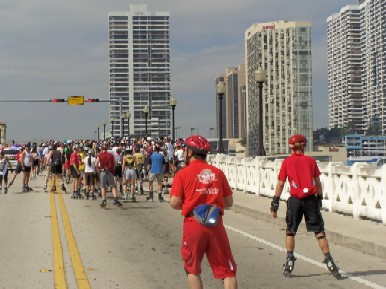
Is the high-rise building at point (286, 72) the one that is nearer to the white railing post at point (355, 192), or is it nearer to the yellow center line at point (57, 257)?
the white railing post at point (355, 192)

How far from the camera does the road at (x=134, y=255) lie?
8414 millimetres

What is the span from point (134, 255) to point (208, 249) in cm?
542

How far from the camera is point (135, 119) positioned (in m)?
181

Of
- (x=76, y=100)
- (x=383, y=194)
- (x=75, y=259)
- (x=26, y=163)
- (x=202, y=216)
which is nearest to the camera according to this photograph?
(x=202, y=216)

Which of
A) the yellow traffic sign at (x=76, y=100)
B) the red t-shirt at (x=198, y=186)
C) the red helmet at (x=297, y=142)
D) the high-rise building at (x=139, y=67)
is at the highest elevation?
the high-rise building at (x=139, y=67)

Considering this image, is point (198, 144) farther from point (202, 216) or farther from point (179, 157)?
point (179, 157)

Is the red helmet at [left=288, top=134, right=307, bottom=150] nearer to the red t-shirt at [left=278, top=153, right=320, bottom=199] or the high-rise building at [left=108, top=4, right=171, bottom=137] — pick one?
the red t-shirt at [left=278, top=153, right=320, bottom=199]

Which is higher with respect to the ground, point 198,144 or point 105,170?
point 198,144

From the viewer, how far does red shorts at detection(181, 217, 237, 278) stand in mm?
5398

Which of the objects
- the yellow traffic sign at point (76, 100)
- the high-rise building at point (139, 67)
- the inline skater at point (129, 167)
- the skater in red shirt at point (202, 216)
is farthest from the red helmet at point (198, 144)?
the high-rise building at point (139, 67)

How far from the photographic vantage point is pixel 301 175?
8.66 m

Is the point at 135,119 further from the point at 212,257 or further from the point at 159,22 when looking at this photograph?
the point at 212,257

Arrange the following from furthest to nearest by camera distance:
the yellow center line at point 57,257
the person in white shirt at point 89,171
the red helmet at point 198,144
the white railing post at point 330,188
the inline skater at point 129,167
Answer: the person in white shirt at point 89,171
the inline skater at point 129,167
the white railing post at point 330,188
the yellow center line at point 57,257
the red helmet at point 198,144

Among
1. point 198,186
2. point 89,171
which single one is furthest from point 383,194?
point 89,171
